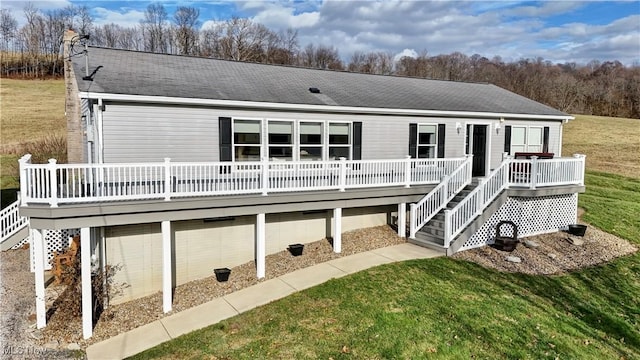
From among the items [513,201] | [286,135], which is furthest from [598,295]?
[286,135]

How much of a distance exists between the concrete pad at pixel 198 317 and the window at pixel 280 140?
4444 millimetres

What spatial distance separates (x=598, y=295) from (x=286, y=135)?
892 cm

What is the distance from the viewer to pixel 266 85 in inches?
509

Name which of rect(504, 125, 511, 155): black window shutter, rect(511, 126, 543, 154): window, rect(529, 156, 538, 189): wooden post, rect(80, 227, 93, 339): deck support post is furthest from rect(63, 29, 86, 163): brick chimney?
rect(511, 126, 543, 154): window

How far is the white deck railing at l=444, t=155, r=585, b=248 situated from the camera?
11.6m

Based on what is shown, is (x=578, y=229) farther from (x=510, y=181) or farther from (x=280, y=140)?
(x=280, y=140)

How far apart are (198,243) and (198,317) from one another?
2431mm

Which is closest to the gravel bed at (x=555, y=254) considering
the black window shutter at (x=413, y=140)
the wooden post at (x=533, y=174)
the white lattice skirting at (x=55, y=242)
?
the wooden post at (x=533, y=174)

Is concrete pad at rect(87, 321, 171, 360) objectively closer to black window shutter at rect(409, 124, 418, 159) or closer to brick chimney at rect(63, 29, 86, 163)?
brick chimney at rect(63, 29, 86, 163)

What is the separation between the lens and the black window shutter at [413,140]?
553 inches

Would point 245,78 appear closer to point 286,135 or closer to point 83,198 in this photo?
point 286,135

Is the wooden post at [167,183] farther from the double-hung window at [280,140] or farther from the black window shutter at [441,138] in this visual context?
the black window shutter at [441,138]

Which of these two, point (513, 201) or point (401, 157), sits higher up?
point (401, 157)

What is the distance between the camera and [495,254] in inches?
464
